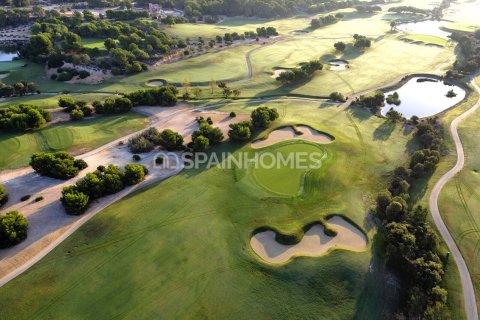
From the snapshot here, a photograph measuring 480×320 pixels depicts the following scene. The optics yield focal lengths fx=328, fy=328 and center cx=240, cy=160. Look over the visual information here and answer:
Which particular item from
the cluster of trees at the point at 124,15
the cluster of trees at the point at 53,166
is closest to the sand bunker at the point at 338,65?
the cluster of trees at the point at 53,166

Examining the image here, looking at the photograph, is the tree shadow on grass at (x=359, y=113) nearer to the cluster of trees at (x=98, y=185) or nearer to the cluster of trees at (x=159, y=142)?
the cluster of trees at (x=159, y=142)

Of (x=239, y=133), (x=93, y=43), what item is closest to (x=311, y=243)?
(x=239, y=133)

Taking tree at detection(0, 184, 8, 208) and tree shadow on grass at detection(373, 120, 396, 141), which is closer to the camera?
tree at detection(0, 184, 8, 208)

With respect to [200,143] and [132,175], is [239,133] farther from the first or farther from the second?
[132,175]

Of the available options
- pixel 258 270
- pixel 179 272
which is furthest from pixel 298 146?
pixel 179 272


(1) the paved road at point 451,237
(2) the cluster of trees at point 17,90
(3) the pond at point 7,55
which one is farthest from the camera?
(3) the pond at point 7,55

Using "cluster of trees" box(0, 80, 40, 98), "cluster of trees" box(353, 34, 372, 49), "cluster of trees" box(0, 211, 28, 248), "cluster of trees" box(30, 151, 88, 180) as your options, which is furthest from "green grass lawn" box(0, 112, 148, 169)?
"cluster of trees" box(353, 34, 372, 49)

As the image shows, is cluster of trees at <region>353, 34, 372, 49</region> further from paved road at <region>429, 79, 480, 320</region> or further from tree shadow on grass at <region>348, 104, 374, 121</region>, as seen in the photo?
paved road at <region>429, 79, 480, 320</region>
